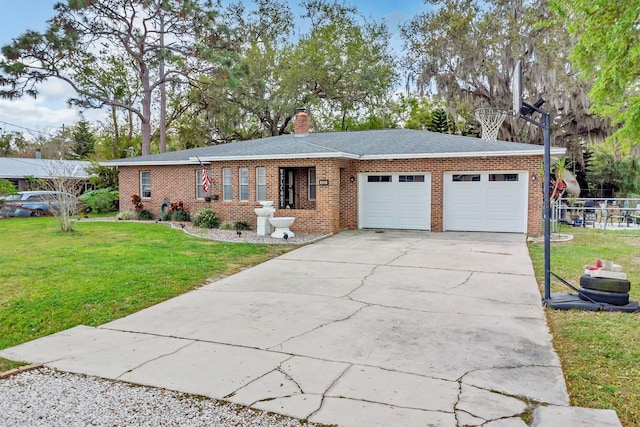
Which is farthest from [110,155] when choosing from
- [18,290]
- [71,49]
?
[18,290]

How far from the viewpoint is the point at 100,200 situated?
21.9 meters

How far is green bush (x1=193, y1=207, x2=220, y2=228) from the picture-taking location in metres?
15.3

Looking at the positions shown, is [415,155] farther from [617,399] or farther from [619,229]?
[617,399]

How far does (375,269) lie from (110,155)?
102ft

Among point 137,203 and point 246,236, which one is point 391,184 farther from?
point 137,203

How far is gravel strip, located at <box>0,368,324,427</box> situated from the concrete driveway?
0.14 metres

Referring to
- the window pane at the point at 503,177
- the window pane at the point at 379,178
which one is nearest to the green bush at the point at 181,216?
the window pane at the point at 379,178

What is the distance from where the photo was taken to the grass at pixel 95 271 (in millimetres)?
5680

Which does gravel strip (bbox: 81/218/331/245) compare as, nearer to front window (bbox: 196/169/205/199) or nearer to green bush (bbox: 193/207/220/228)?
green bush (bbox: 193/207/220/228)

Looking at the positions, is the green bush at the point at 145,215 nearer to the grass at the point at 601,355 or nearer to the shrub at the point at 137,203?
the shrub at the point at 137,203

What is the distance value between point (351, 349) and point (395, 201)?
1058 cm

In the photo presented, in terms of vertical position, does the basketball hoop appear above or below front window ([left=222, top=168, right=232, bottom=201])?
above

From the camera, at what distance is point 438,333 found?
16.3 feet

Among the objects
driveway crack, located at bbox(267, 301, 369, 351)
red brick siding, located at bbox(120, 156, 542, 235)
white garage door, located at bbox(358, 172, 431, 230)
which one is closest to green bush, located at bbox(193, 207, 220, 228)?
red brick siding, located at bbox(120, 156, 542, 235)
